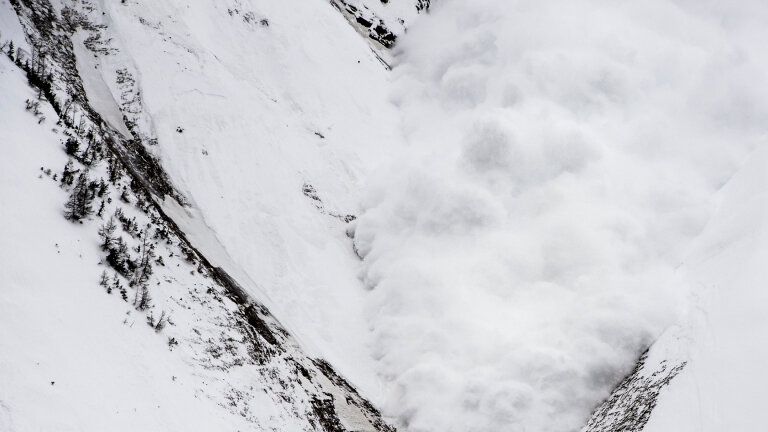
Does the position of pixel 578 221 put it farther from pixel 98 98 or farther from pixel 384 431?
pixel 98 98

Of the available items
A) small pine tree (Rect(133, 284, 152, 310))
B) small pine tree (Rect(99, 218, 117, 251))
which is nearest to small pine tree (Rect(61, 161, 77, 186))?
small pine tree (Rect(99, 218, 117, 251))

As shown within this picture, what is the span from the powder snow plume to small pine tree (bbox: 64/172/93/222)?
1263cm

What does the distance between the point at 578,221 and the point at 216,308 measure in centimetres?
1659

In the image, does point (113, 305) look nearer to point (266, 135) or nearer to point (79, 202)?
point (79, 202)

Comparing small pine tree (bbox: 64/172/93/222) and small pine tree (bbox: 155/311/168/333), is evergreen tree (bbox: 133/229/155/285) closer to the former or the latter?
small pine tree (bbox: 155/311/168/333)

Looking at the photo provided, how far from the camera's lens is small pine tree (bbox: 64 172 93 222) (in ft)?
38.0

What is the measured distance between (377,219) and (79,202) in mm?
15841

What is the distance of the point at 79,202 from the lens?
11742 mm

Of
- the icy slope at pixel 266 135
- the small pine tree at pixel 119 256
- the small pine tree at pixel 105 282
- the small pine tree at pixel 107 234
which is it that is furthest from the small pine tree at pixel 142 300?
the icy slope at pixel 266 135

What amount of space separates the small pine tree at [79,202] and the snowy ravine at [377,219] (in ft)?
0.29

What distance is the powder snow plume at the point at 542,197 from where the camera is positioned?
1991cm

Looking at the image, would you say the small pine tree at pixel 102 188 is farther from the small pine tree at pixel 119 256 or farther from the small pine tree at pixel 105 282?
the small pine tree at pixel 105 282

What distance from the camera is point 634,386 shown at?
17250mm

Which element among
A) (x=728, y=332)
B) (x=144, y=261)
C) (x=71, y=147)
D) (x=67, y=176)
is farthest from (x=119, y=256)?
(x=728, y=332)
